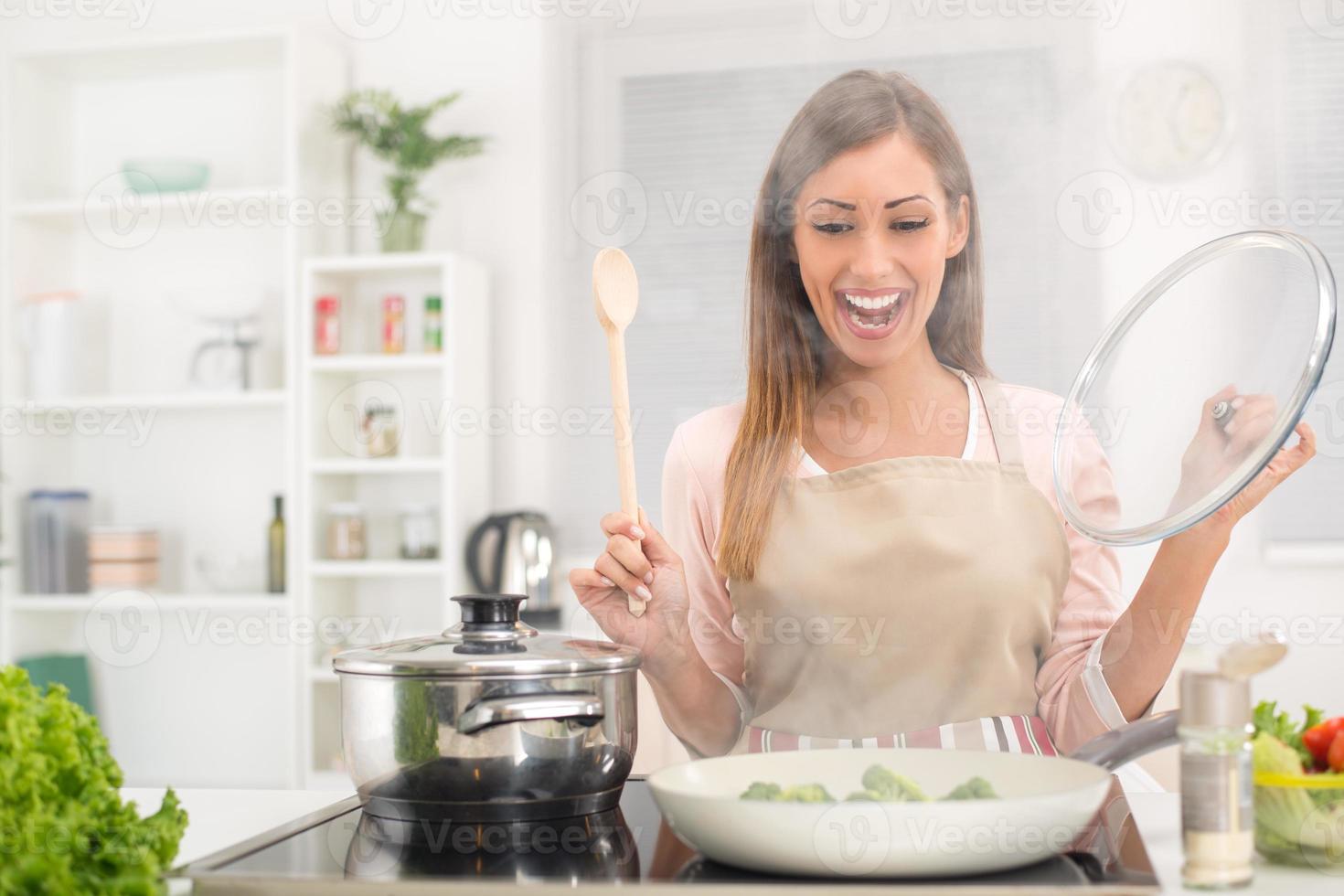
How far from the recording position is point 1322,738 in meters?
0.69

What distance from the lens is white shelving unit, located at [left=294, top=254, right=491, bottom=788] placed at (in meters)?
2.44

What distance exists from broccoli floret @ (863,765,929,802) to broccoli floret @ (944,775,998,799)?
0.02 metres

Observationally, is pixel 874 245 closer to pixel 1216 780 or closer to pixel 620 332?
pixel 620 332

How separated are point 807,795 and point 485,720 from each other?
0.61ft

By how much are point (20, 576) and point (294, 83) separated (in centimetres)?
122

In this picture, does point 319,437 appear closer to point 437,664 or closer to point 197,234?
point 197,234

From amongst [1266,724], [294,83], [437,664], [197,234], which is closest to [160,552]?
[197,234]

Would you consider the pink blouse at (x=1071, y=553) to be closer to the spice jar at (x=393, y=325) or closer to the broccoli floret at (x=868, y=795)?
the broccoli floret at (x=868, y=795)

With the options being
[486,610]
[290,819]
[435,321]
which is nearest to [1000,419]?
[486,610]

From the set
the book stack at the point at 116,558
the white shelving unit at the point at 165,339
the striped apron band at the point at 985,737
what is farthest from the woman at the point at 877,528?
the book stack at the point at 116,558

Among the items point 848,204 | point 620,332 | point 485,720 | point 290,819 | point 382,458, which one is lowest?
point 290,819

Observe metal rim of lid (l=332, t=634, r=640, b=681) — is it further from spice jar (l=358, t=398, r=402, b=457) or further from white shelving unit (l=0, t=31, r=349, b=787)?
white shelving unit (l=0, t=31, r=349, b=787)

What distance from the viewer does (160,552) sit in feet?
8.97

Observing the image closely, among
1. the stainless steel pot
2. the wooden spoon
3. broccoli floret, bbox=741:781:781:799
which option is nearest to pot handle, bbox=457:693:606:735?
the stainless steel pot
